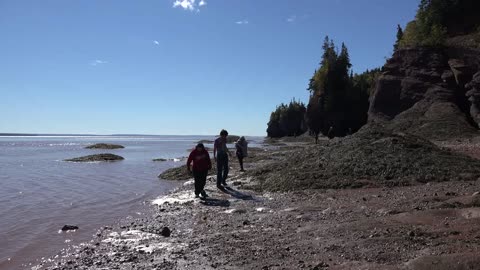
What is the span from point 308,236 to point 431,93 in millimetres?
35915

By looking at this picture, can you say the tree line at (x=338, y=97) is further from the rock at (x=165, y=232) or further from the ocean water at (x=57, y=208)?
the rock at (x=165, y=232)

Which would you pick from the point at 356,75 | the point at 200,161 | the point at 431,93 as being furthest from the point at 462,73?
the point at 356,75

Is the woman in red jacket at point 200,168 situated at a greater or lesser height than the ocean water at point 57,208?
greater

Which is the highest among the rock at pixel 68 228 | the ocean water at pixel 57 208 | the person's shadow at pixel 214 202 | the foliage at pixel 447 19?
the foliage at pixel 447 19

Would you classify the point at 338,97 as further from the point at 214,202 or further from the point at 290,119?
the point at 214,202

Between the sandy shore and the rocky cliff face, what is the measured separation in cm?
2051

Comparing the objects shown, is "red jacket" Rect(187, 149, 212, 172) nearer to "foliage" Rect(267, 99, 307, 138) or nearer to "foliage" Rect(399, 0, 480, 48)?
"foliage" Rect(399, 0, 480, 48)

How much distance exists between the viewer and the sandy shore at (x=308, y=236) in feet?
19.8

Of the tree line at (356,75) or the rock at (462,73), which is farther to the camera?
the tree line at (356,75)

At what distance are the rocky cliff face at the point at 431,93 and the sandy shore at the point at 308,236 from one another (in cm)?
2051

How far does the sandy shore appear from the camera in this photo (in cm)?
604

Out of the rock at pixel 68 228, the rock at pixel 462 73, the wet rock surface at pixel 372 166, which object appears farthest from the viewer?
the rock at pixel 462 73

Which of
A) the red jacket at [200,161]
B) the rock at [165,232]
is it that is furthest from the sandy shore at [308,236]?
the red jacket at [200,161]

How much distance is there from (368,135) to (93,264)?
13472 millimetres
